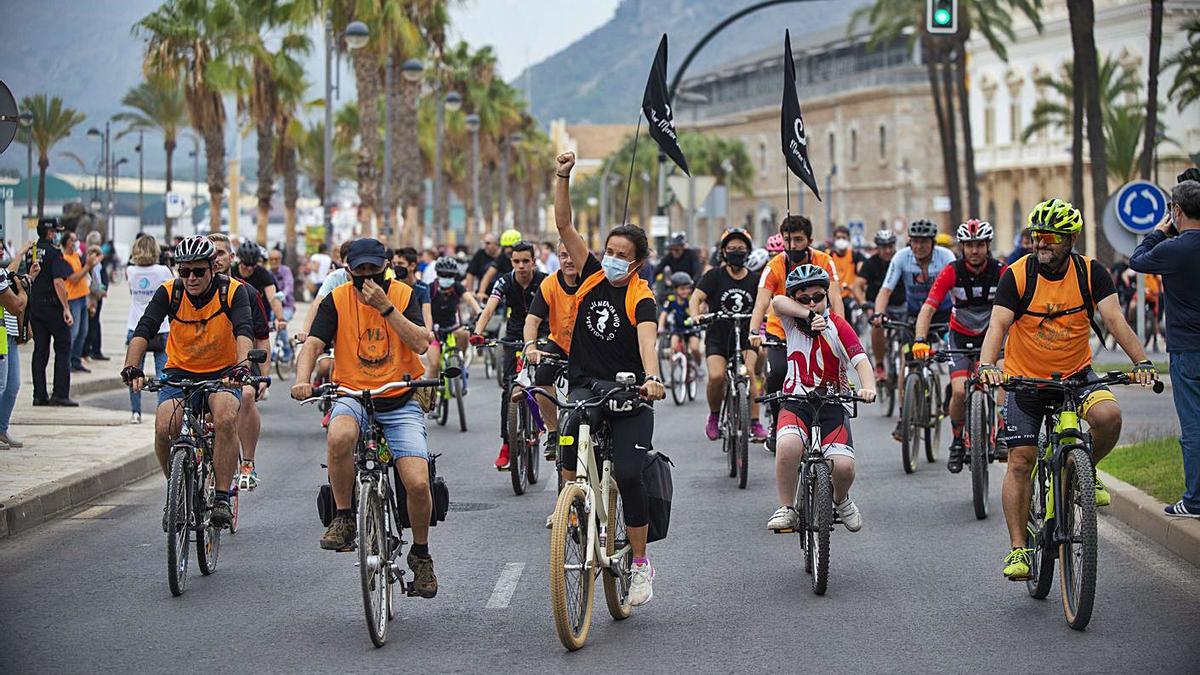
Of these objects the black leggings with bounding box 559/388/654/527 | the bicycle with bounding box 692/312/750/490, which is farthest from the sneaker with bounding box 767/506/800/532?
the bicycle with bounding box 692/312/750/490

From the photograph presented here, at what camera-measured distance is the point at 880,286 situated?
718 inches

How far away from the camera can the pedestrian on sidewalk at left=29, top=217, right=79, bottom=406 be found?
18.5 meters

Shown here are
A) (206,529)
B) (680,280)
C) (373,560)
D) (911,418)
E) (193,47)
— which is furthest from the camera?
(193,47)

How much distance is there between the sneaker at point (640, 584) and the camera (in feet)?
27.2

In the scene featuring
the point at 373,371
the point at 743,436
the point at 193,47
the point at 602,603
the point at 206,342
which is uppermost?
the point at 193,47

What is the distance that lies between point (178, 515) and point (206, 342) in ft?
4.62

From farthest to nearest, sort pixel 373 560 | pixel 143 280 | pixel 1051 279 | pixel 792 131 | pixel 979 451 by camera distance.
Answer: pixel 143 280 < pixel 792 131 < pixel 979 451 < pixel 1051 279 < pixel 373 560

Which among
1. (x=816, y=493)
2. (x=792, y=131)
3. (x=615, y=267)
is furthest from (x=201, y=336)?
(x=792, y=131)

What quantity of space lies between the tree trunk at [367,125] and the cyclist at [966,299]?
89.6 feet

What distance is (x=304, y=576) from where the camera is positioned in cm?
965

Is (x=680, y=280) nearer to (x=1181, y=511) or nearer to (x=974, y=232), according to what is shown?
(x=974, y=232)

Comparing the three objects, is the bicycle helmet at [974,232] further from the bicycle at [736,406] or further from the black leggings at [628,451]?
the black leggings at [628,451]

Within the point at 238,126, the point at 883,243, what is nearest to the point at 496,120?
the point at 238,126

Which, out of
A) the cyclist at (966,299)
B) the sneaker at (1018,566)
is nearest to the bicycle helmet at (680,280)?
the cyclist at (966,299)
